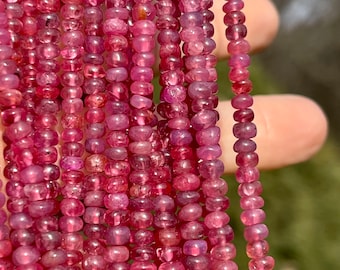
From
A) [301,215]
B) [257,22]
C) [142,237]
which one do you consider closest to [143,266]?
[142,237]

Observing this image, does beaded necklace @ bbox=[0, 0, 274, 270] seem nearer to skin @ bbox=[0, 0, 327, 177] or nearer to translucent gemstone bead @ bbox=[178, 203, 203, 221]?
translucent gemstone bead @ bbox=[178, 203, 203, 221]

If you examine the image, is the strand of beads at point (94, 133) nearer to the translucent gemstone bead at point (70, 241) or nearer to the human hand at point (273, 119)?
the translucent gemstone bead at point (70, 241)

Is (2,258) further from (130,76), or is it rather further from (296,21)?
(296,21)

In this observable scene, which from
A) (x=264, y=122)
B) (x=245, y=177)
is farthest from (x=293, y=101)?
(x=245, y=177)

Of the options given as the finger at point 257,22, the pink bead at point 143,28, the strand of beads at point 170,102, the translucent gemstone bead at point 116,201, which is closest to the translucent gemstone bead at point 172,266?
the strand of beads at point 170,102

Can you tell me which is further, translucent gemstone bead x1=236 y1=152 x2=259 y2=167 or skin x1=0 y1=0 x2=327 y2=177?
skin x1=0 y1=0 x2=327 y2=177

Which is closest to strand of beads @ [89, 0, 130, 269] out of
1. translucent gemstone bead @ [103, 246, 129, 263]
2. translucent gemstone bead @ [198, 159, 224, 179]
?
translucent gemstone bead @ [103, 246, 129, 263]

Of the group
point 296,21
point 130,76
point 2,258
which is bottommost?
point 2,258

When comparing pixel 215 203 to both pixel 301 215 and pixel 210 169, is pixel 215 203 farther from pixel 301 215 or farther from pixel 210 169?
pixel 301 215
